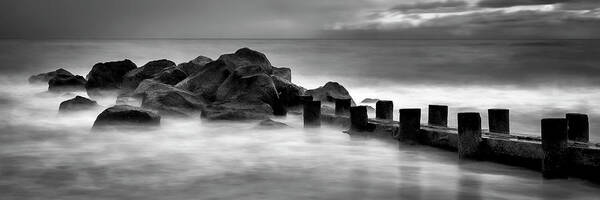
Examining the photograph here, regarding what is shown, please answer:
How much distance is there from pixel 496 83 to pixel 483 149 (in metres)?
15.9

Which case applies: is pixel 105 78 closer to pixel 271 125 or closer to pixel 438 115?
pixel 271 125

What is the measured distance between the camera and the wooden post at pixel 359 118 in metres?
8.81

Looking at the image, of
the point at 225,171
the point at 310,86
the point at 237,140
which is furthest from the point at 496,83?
the point at 225,171

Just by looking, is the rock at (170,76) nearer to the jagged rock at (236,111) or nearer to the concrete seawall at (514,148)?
the jagged rock at (236,111)

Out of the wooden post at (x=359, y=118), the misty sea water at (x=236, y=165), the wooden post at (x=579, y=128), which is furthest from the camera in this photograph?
the wooden post at (x=359, y=118)

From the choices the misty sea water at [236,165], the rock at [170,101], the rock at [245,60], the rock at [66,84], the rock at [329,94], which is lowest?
the misty sea water at [236,165]

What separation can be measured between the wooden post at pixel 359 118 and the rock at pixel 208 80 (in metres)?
3.92

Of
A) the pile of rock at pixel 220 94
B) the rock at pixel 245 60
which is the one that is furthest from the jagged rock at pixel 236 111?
the rock at pixel 245 60

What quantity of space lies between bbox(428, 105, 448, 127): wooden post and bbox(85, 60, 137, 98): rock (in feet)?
31.7

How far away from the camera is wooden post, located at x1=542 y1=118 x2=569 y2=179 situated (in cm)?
582

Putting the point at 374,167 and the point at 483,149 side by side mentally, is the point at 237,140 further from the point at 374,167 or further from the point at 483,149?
the point at 483,149

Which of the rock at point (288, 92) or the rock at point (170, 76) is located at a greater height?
the rock at point (170, 76)

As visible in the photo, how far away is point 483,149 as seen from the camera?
271 inches

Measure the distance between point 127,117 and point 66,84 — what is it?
846 centimetres
